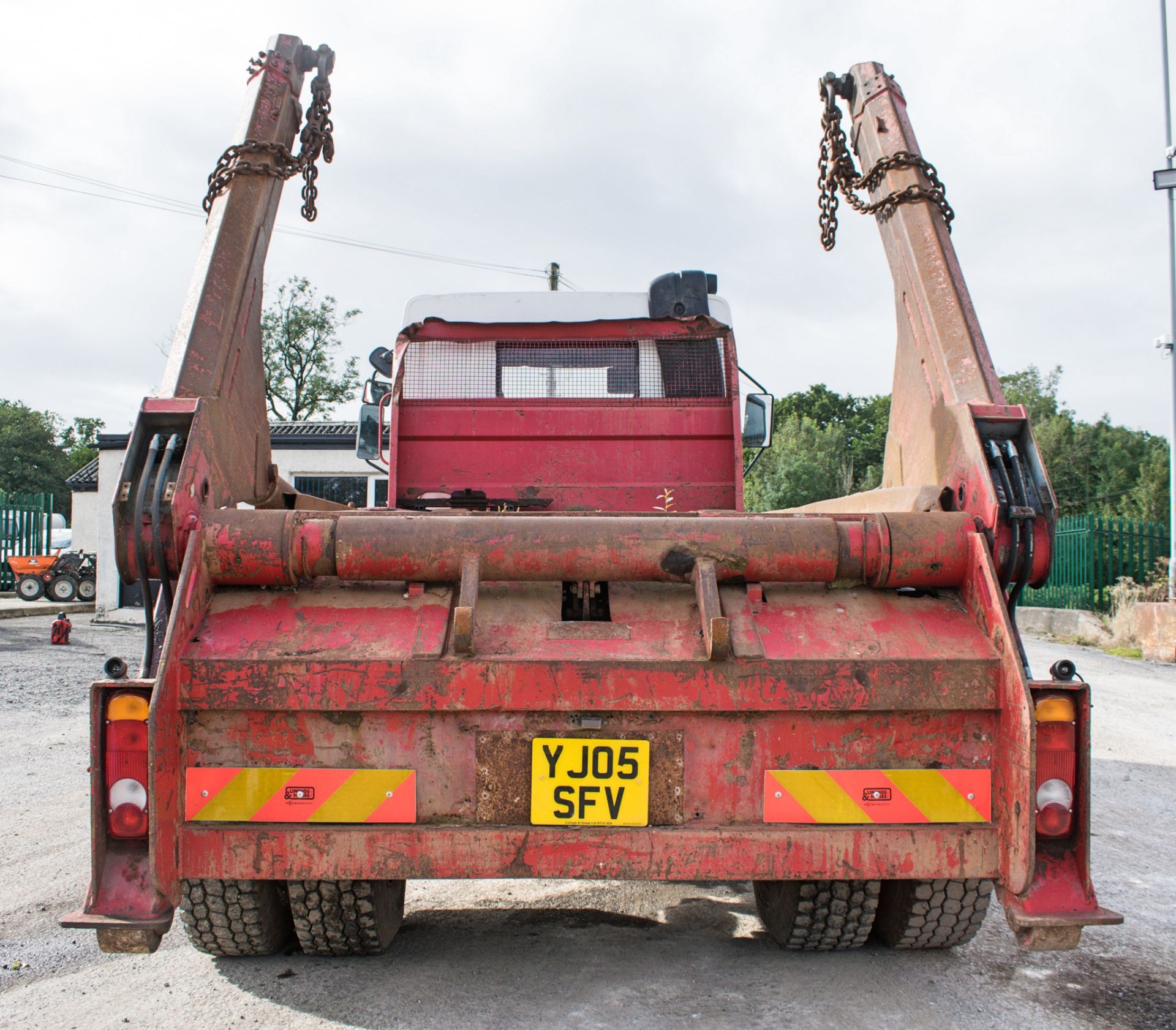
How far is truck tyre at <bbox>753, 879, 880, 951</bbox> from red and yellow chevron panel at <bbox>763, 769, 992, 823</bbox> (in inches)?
15.3

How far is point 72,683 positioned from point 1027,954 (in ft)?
30.5

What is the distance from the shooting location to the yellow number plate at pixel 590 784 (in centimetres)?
252

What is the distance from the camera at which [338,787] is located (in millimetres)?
2523

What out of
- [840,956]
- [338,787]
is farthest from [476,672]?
[840,956]

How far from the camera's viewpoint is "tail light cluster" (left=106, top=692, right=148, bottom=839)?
2467mm

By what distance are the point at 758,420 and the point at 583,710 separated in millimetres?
3024

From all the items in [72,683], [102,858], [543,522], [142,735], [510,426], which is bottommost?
[72,683]

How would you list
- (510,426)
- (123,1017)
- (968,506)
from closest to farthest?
(123,1017), (968,506), (510,426)

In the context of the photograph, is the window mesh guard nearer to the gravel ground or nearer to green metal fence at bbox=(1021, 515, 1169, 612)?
the gravel ground

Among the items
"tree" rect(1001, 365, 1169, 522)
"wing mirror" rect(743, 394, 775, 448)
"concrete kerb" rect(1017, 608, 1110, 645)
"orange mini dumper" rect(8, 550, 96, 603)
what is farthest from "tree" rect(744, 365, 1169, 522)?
"wing mirror" rect(743, 394, 775, 448)

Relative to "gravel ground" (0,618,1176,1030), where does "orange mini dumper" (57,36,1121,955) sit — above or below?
above

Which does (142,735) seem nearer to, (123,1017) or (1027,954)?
(123,1017)

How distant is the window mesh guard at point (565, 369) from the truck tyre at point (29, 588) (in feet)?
62.7

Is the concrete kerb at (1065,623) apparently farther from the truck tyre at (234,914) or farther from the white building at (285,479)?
the truck tyre at (234,914)
